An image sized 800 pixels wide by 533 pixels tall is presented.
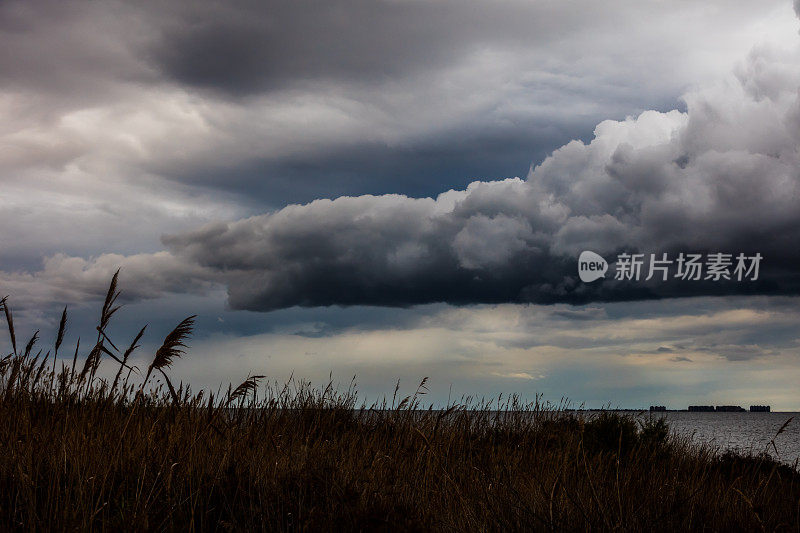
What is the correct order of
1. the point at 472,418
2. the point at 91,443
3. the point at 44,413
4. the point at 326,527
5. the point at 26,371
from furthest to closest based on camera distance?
the point at 472,418 → the point at 44,413 → the point at 26,371 → the point at 91,443 → the point at 326,527

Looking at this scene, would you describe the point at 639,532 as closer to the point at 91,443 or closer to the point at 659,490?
the point at 659,490

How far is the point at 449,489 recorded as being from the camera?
5562mm

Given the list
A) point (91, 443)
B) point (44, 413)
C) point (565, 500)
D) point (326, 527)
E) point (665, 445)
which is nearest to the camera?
point (326, 527)

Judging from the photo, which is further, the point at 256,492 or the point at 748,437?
the point at 748,437

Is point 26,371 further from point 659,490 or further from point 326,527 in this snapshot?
point 659,490

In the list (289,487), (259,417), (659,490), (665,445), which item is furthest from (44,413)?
(665,445)

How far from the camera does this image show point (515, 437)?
1191cm

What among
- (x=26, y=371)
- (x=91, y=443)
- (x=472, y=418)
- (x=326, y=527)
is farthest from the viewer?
(x=472, y=418)

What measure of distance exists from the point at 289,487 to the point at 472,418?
6.61 meters

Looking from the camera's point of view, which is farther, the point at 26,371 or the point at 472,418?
the point at 472,418

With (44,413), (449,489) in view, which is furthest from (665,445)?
(44,413)

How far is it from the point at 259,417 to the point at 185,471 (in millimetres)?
3167

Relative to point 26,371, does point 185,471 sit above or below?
below

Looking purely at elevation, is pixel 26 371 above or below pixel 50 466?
above
